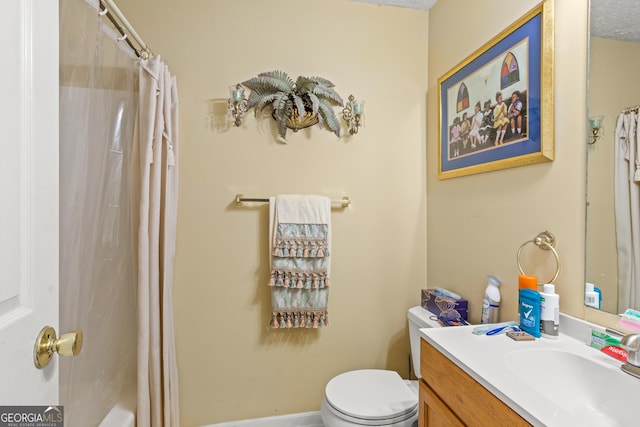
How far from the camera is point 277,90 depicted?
5.34 ft

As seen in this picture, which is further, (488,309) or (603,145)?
(488,309)

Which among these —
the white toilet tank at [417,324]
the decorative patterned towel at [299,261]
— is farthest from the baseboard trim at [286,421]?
the white toilet tank at [417,324]

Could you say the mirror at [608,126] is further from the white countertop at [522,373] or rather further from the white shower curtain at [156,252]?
the white shower curtain at [156,252]

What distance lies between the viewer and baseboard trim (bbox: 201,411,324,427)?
1632 millimetres

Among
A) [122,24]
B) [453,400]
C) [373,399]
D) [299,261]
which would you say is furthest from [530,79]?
[122,24]

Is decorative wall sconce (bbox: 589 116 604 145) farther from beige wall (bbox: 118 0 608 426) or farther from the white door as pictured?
the white door

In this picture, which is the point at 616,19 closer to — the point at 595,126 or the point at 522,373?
the point at 595,126

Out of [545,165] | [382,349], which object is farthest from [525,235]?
[382,349]

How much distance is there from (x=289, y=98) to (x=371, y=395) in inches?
58.9

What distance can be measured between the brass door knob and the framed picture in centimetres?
141

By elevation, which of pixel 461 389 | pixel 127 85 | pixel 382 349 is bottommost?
pixel 382 349

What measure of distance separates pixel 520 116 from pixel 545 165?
22 cm

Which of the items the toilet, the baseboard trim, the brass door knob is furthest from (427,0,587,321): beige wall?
the brass door knob

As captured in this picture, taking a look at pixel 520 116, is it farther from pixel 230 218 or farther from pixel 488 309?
pixel 230 218
